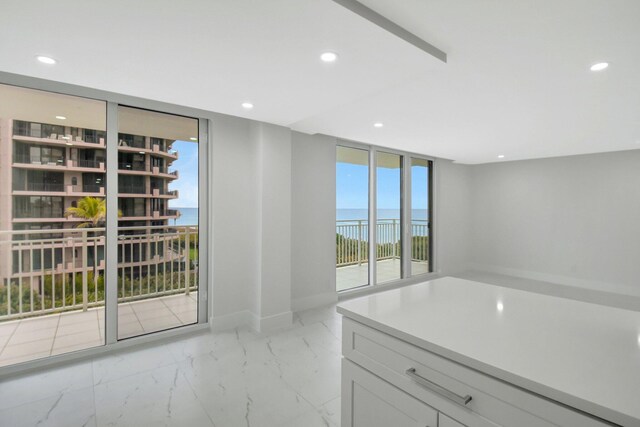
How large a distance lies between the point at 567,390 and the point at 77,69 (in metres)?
2.96

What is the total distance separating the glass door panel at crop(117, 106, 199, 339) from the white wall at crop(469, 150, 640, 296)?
6.07 metres

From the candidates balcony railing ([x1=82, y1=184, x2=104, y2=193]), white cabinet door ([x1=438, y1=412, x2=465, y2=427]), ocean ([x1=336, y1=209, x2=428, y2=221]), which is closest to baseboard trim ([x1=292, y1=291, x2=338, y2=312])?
ocean ([x1=336, y1=209, x2=428, y2=221])

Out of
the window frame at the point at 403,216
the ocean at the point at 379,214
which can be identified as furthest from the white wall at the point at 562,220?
the ocean at the point at 379,214

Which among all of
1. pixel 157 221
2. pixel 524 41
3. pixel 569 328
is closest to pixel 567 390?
pixel 569 328

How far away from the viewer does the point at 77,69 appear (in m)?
2.06

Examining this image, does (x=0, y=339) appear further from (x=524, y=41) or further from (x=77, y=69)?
(x=524, y=41)

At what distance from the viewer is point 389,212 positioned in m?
5.59

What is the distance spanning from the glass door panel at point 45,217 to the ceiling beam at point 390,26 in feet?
8.48

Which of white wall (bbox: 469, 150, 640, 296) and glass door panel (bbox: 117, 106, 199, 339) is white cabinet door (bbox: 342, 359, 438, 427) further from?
white wall (bbox: 469, 150, 640, 296)

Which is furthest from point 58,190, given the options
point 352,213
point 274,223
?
point 352,213

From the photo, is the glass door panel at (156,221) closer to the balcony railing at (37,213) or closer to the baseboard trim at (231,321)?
the baseboard trim at (231,321)

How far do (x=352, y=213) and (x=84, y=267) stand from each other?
11.7ft

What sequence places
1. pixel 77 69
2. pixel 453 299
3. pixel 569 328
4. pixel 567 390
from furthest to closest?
1. pixel 77 69
2. pixel 453 299
3. pixel 569 328
4. pixel 567 390

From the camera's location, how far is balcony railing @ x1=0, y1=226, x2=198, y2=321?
2648 mm
